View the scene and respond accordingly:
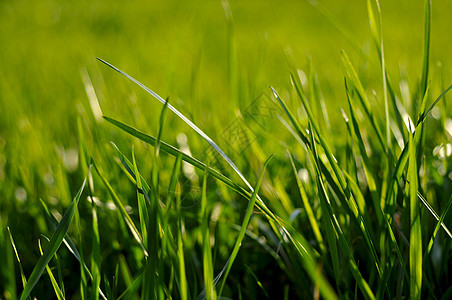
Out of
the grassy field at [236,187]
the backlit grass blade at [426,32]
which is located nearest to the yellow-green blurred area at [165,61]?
the grassy field at [236,187]

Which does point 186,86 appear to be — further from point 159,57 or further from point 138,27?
point 138,27

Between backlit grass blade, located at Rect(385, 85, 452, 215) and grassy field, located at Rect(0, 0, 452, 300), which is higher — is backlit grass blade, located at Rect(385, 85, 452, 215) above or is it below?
above

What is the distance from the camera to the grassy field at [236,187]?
0.49 meters

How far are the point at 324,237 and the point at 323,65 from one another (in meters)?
1.90

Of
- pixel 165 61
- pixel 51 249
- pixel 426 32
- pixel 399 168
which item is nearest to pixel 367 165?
pixel 399 168

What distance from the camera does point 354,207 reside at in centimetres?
52

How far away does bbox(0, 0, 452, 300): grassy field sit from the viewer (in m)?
0.49

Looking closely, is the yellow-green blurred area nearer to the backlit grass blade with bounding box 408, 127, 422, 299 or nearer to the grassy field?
the grassy field

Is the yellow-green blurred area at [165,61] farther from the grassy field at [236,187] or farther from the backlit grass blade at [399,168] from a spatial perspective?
the backlit grass blade at [399,168]

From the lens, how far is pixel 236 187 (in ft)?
1.70

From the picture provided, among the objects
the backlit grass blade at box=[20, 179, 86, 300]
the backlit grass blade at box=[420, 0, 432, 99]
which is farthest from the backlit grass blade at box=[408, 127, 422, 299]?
the backlit grass blade at box=[20, 179, 86, 300]

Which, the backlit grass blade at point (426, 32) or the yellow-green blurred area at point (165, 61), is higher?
the backlit grass blade at point (426, 32)

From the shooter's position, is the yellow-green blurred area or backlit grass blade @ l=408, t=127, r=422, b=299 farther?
the yellow-green blurred area

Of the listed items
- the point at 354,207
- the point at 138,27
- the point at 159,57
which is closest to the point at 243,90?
the point at 354,207
